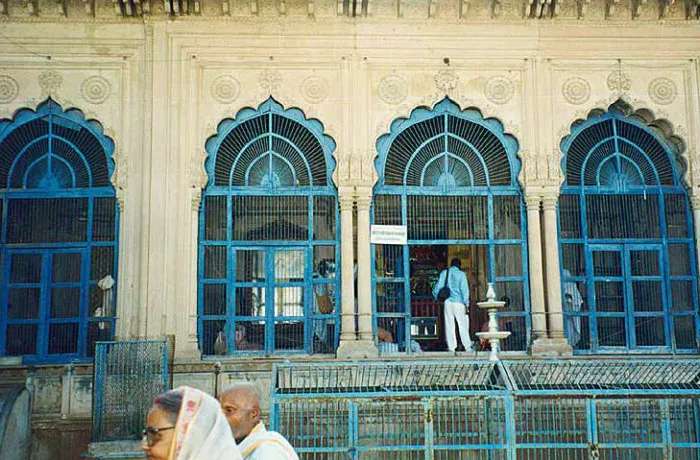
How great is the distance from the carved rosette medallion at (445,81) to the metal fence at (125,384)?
5026mm

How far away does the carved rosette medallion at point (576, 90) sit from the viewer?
35.5 feet

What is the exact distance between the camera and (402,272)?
34.4 feet

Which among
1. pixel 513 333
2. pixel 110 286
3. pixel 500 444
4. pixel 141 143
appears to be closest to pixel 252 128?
pixel 141 143

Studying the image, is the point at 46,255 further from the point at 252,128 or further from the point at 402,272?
the point at 402,272

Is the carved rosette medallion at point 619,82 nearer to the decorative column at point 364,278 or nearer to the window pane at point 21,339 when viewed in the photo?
the decorative column at point 364,278

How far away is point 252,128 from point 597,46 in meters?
4.94

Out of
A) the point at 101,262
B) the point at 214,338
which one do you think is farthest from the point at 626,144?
the point at 101,262

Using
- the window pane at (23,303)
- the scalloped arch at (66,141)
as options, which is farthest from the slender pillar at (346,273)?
the window pane at (23,303)

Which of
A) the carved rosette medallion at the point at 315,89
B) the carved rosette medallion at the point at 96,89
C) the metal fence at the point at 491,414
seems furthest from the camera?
the carved rosette medallion at the point at 315,89

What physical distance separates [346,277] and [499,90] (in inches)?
133

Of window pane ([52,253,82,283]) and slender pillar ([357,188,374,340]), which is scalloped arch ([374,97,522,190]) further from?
window pane ([52,253,82,283])

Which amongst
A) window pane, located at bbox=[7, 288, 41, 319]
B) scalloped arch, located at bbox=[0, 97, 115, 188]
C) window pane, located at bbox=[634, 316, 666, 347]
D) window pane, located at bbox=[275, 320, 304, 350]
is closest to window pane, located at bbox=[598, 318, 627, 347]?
window pane, located at bbox=[634, 316, 666, 347]

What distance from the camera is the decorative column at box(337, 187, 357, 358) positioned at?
33.3 ft

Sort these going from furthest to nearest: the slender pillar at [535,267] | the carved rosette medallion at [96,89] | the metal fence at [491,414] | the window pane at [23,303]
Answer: the carved rosette medallion at [96,89] → the slender pillar at [535,267] → the window pane at [23,303] → the metal fence at [491,414]
